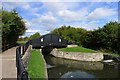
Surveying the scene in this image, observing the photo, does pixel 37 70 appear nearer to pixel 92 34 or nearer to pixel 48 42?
pixel 48 42

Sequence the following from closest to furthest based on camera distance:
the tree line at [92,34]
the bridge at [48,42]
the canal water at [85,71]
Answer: the canal water at [85,71] < the tree line at [92,34] < the bridge at [48,42]

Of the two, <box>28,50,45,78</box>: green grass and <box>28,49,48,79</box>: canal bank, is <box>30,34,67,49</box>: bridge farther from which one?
<box>28,50,45,78</box>: green grass

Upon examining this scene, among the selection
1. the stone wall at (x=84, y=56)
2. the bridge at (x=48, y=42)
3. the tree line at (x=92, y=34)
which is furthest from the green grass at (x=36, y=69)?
the bridge at (x=48, y=42)

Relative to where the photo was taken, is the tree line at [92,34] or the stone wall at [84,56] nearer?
the tree line at [92,34]

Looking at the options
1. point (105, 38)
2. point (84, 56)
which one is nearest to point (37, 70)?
point (84, 56)

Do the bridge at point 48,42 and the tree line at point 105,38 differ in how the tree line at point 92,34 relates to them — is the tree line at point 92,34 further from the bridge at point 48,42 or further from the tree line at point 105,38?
the bridge at point 48,42

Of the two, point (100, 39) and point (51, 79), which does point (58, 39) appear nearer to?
point (100, 39)

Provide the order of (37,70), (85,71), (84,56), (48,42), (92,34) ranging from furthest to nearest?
(48,42) < (92,34) < (84,56) < (85,71) < (37,70)

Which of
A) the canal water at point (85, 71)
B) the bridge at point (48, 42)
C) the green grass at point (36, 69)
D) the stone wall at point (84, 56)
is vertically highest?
the bridge at point (48, 42)

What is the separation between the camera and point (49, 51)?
27156 mm

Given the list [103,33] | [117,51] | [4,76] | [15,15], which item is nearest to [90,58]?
[117,51]

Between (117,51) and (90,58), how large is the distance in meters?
6.29

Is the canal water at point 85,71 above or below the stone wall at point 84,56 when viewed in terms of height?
below

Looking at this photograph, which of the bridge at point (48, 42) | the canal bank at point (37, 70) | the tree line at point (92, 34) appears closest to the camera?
the canal bank at point (37, 70)
